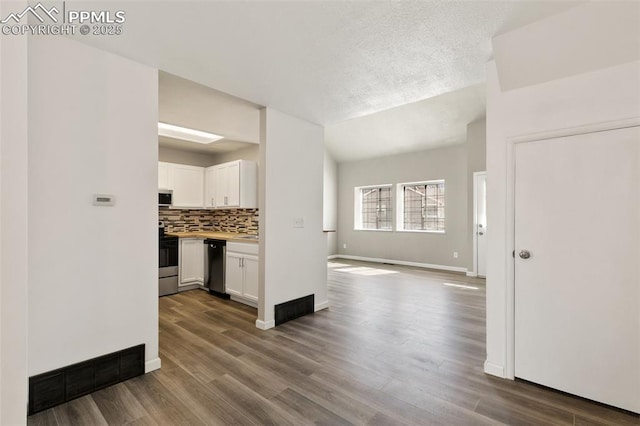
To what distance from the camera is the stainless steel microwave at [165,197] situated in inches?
201

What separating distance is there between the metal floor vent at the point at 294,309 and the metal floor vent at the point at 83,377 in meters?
1.47

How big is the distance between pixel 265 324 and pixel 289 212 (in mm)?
1330

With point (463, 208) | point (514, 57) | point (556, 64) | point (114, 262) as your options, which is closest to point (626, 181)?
point (556, 64)

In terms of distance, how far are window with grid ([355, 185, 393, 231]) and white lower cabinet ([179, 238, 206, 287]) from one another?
4.87 metres

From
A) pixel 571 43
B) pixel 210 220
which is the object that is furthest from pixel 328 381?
pixel 210 220

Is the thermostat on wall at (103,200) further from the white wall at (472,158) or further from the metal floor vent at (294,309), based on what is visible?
the white wall at (472,158)

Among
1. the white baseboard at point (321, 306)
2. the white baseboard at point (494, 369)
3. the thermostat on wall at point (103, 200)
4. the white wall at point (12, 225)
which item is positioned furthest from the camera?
the white baseboard at point (321, 306)

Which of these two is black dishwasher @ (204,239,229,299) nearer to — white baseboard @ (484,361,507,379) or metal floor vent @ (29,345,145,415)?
metal floor vent @ (29,345,145,415)

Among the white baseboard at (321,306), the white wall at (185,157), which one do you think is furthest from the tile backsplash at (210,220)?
the white baseboard at (321,306)

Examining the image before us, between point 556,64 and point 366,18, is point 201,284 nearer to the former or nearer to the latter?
point 366,18

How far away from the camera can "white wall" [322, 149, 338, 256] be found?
8734 millimetres
